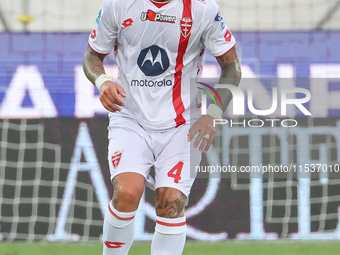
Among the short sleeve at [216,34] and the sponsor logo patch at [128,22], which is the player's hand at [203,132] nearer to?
the short sleeve at [216,34]

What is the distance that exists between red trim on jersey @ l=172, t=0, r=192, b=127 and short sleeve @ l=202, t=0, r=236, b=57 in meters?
0.12

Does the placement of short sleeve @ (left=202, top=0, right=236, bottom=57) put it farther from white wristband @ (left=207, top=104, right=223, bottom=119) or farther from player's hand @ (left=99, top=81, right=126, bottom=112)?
player's hand @ (left=99, top=81, right=126, bottom=112)

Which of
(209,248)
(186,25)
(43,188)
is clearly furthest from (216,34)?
(43,188)

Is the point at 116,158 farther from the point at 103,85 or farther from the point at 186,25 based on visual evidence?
the point at 186,25

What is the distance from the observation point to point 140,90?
3.77 metres

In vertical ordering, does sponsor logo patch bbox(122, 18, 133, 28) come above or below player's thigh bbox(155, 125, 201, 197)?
above

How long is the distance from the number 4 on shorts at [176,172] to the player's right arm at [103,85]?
48 cm

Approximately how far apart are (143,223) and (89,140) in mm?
957

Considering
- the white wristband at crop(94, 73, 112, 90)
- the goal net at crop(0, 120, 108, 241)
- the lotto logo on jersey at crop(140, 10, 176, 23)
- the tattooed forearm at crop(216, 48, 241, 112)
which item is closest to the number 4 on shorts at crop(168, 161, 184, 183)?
the tattooed forearm at crop(216, 48, 241, 112)

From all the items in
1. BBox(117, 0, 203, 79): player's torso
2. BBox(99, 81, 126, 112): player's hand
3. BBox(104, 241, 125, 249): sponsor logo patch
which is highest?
BBox(117, 0, 203, 79): player's torso

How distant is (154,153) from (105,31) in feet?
2.50

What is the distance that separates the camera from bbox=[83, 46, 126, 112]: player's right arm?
11.3ft

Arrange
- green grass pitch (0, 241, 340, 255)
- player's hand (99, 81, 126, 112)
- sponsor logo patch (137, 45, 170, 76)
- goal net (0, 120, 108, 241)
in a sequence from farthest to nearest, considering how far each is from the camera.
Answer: goal net (0, 120, 108, 241), green grass pitch (0, 241, 340, 255), sponsor logo patch (137, 45, 170, 76), player's hand (99, 81, 126, 112)

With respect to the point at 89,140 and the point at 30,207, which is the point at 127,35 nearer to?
the point at 89,140
